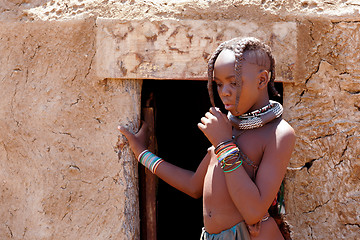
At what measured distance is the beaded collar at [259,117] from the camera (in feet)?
7.51

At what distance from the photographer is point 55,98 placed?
10.0 feet

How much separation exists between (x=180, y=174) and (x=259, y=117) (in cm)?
65

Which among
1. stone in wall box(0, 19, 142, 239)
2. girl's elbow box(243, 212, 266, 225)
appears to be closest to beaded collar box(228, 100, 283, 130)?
girl's elbow box(243, 212, 266, 225)

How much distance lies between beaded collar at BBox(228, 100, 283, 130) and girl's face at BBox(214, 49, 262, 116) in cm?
6

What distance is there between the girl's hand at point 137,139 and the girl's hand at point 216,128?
2.26ft

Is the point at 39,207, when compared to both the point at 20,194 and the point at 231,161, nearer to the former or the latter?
the point at 20,194

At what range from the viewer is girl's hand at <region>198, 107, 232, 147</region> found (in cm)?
223

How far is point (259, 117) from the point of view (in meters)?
2.30

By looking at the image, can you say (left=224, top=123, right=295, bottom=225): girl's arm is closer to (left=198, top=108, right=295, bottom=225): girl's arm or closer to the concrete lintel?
(left=198, top=108, right=295, bottom=225): girl's arm

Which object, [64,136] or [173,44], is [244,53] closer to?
[173,44]

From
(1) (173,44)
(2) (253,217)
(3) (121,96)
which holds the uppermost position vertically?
(1) (173,44)

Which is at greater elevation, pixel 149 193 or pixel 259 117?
pixel 259 117

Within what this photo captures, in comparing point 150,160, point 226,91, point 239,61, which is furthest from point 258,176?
point 150,160

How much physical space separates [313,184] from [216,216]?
2.71 ft
